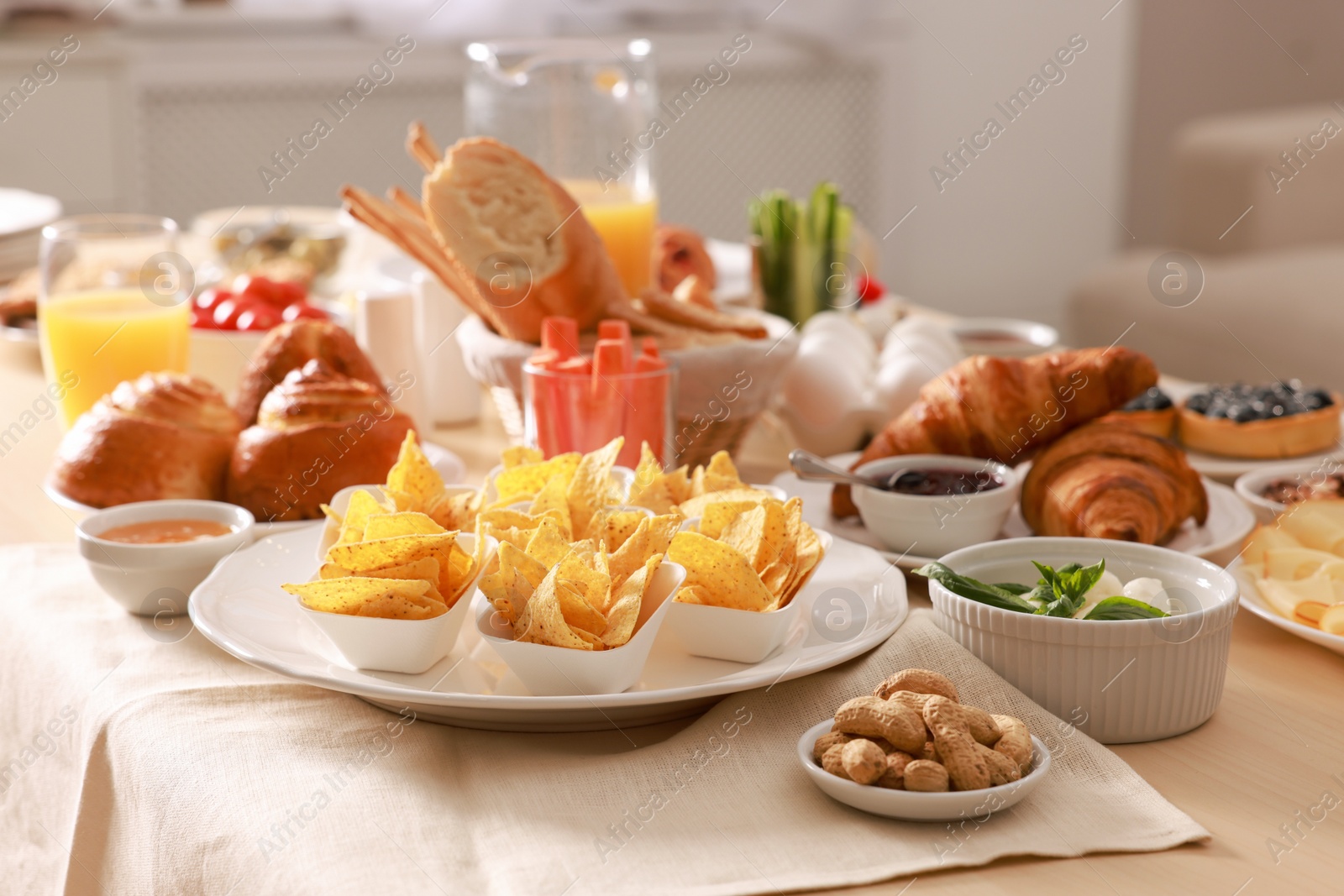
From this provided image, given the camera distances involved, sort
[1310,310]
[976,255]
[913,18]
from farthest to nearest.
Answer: [976,255] < [913,18] < [1310,310]

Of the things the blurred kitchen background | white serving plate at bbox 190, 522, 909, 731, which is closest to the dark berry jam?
Answer: white serving plate at bbox 190, 522, 909, 731

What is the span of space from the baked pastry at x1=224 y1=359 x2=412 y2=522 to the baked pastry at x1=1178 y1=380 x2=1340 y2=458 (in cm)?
78

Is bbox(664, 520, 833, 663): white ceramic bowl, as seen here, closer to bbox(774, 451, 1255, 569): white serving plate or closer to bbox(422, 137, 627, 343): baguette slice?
bbox(774, 451, 1255, 569): white serving plate

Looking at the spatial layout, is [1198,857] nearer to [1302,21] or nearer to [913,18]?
[913,18]

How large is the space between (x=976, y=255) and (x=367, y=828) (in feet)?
13.3

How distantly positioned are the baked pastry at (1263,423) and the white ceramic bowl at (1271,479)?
55mm

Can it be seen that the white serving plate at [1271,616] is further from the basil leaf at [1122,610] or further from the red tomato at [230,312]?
the red tomato at [230,312]

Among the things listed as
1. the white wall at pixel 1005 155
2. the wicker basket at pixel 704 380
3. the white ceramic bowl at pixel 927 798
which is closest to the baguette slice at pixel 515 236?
the wicker basket at pixel 704 380

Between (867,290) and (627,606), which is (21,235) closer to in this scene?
(867,290)

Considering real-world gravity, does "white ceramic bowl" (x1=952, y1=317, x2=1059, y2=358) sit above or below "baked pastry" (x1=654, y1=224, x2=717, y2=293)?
below

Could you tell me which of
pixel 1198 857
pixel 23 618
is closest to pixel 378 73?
pixel 23 618

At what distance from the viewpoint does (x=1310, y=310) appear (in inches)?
116

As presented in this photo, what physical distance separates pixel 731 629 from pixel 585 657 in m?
0.11

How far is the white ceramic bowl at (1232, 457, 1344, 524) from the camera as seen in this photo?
3.70ft
